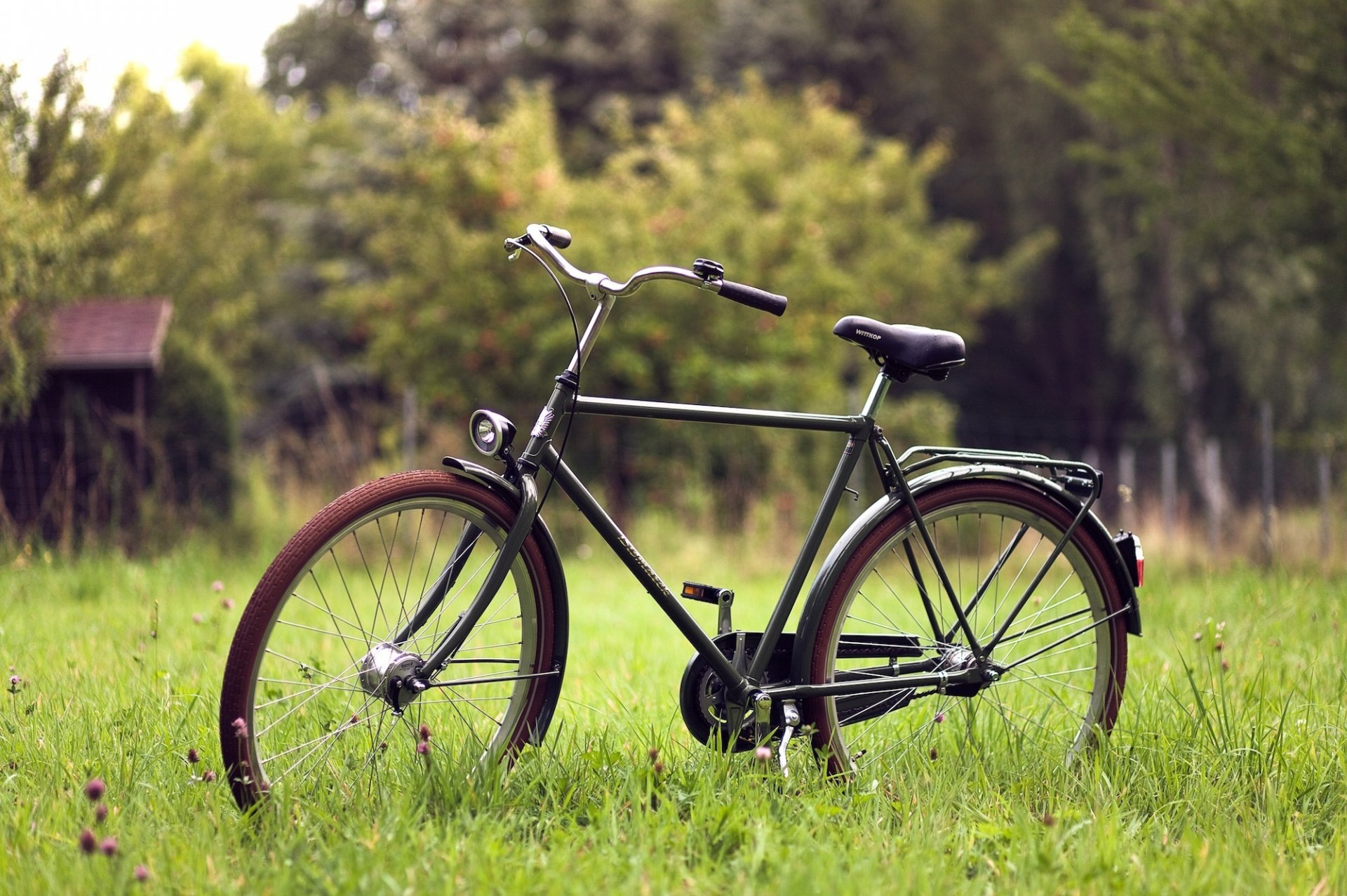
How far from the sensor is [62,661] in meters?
3.56

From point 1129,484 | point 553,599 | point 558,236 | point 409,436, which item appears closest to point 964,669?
point 553,599

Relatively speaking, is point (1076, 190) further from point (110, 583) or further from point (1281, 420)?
point (110, 583)

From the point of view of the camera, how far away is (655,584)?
8.33 ft

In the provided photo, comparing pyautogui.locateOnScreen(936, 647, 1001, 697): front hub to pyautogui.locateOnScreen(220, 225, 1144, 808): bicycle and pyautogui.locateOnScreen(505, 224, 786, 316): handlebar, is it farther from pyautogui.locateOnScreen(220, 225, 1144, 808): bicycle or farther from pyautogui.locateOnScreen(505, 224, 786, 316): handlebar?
pyautogui.locateOnScreen(505, 224, 786, 316): handlebar

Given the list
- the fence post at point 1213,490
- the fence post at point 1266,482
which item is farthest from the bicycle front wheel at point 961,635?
the fence post at point 1213,490

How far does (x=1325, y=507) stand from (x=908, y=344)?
674cm

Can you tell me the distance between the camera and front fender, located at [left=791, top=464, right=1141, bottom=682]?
101 inches

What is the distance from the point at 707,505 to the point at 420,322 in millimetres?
3655

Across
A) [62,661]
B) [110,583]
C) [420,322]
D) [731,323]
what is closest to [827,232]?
[731,323]

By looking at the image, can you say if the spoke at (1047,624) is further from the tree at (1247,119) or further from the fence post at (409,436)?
the fence post at (409,436)

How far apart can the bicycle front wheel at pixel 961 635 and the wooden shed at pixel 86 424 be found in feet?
15.2

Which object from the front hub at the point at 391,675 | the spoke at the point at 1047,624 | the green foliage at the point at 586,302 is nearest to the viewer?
the front hub at the point at 391,675

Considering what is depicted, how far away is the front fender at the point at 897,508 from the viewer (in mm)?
2562

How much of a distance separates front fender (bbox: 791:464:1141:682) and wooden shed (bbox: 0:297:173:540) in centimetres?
463
